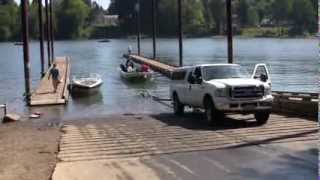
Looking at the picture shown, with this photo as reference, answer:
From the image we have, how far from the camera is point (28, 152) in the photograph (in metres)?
16.2

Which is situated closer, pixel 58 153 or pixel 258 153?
pixel 258 153

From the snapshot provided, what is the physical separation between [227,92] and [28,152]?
699 cm

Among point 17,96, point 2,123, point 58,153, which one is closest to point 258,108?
point 58,153

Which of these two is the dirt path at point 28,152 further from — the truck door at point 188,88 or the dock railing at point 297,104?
the dock railing at point 297,104

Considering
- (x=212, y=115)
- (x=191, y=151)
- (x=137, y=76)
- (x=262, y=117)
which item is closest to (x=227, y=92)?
(x=212, y=115)

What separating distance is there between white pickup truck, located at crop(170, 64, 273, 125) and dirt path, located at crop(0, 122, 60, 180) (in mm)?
4805

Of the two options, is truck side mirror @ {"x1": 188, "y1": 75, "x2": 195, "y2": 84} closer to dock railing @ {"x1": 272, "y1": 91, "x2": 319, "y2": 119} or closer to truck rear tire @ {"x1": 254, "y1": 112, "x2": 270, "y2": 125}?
truck rear tire @ {"x1": 254, "y1": 112, "x2": 270, "y2": 125}

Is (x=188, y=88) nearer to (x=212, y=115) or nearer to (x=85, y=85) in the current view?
(x=212, y=115)

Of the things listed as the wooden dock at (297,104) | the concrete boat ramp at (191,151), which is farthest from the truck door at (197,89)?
the wooden dock at (297,104)

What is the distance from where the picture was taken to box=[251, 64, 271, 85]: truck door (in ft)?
74.9

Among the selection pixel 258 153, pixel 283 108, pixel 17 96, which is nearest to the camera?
pixel 258 153

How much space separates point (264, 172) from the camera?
42.1 ft

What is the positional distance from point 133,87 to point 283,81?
13.5 meters

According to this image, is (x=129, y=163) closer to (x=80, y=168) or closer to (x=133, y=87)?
(x=80, y=168)
